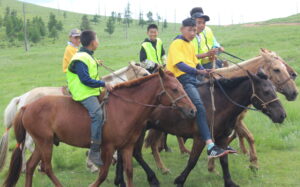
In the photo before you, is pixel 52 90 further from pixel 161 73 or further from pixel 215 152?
pixel 215 152

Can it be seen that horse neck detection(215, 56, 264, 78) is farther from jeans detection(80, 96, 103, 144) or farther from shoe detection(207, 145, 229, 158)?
jeans detection(80, 96, 103, 144)

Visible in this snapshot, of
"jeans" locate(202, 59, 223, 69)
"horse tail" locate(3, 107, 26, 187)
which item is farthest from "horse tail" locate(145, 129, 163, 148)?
"horse tail" locate(3, 107, 26, 187)

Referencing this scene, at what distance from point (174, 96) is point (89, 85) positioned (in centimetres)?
135

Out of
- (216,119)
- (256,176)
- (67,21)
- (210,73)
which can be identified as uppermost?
(67,21)

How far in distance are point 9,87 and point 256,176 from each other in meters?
16.7

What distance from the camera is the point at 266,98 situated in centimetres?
582

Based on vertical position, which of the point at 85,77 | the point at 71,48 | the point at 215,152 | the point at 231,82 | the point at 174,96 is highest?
the point at 71,48

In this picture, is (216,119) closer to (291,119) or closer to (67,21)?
(291,119)

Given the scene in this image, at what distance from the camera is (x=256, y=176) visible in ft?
22.9

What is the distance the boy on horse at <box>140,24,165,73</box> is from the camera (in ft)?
26.3

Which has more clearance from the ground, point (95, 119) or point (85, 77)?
point (85, 77)

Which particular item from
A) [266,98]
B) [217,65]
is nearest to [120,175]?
[266,98]

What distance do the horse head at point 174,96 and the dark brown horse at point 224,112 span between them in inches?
42.0

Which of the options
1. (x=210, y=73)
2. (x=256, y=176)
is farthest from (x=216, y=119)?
(x=256, y=176)
